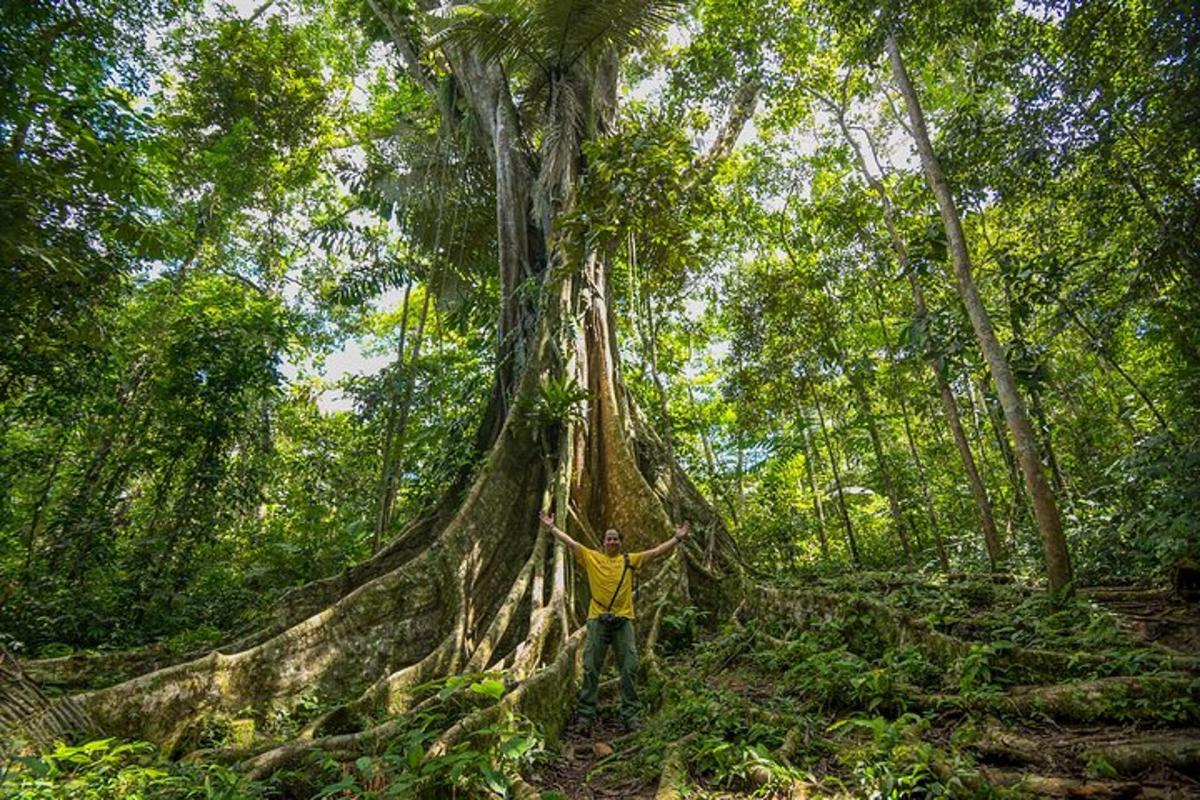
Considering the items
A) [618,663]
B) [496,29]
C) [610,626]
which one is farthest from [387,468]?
[496,29]

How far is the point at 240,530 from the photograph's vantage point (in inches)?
403

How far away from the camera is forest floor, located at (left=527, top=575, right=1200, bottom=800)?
2463 mm

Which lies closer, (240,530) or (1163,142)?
(1163,142)

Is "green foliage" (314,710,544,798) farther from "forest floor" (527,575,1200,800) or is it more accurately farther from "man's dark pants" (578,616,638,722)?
"man's dark pants" (578,616,638,722)

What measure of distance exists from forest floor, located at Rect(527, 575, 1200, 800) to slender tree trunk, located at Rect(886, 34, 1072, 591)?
1.17ft

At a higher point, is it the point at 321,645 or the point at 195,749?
the point at 321,645

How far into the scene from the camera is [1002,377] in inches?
186

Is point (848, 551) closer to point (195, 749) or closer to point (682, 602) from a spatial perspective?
point (682, 602)

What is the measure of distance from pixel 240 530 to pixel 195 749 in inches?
295

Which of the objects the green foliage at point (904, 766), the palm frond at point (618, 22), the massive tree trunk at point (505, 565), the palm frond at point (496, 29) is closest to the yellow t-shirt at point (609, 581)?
the massive tree trunk at point (505, 565)

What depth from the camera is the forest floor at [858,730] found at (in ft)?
8.03

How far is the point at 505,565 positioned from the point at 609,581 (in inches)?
74.5

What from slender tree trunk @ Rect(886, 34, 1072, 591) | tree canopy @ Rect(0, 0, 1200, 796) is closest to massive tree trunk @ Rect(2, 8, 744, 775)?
tree canopy @ Rect(0, 0, 1200, 796)

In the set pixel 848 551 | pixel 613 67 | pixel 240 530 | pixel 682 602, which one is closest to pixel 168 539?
pixel 240 530
